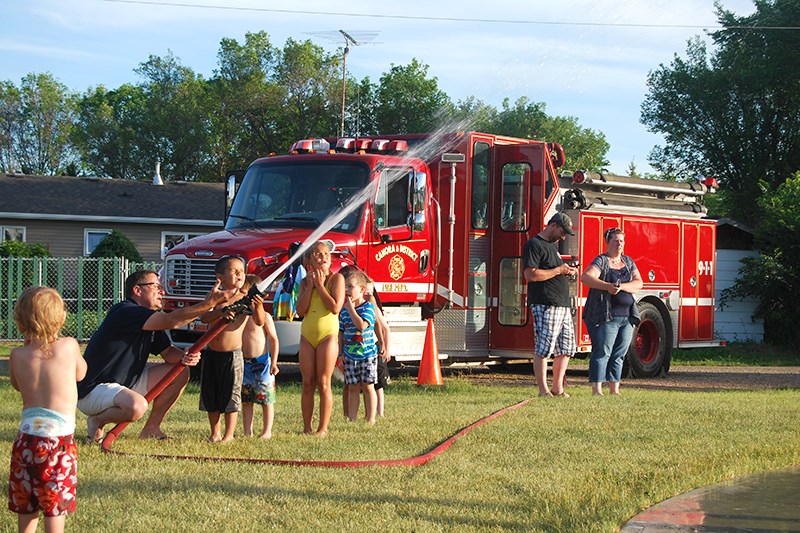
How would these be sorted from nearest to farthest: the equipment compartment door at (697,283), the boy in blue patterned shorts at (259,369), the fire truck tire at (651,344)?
the boy in blue patterned shorts at (259,369)
the fire truck tire at (651,344)
the equipment compartment door at (697,283)

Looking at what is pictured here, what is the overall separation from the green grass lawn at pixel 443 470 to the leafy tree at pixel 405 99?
54.7m

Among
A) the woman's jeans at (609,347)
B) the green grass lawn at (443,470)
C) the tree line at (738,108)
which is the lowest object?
the green grass lawn at (443,470)

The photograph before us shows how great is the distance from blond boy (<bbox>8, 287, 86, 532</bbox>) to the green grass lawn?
443 mm

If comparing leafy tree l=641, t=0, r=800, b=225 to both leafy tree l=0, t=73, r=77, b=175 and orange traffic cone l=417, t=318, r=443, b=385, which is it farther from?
leafy tree l=0, t=73, r=77, b=175

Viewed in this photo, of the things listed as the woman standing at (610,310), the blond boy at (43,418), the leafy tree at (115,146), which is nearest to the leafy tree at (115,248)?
the woman standing at (610,310)

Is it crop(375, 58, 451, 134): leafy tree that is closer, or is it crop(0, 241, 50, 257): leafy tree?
crop(0, 241, 50, 257): leafy tree

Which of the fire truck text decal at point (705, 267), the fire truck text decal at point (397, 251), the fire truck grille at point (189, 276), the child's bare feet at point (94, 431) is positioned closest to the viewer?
the child's bare feet at point (94, 431)

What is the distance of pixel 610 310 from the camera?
12609 mm

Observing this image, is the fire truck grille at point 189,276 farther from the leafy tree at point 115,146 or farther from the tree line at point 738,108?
the leafy tree at point 115,146

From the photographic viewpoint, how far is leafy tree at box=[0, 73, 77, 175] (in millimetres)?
74375

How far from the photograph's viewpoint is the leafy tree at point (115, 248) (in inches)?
1209

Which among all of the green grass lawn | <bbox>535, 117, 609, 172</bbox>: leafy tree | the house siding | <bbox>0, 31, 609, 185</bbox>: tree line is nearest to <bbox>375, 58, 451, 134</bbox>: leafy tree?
<bbox>0, 31, 609, 185</bbox>: tree line

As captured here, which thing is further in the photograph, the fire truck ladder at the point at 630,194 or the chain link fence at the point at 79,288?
the chain link fence at the point at 79,288

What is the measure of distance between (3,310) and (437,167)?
14.1m
